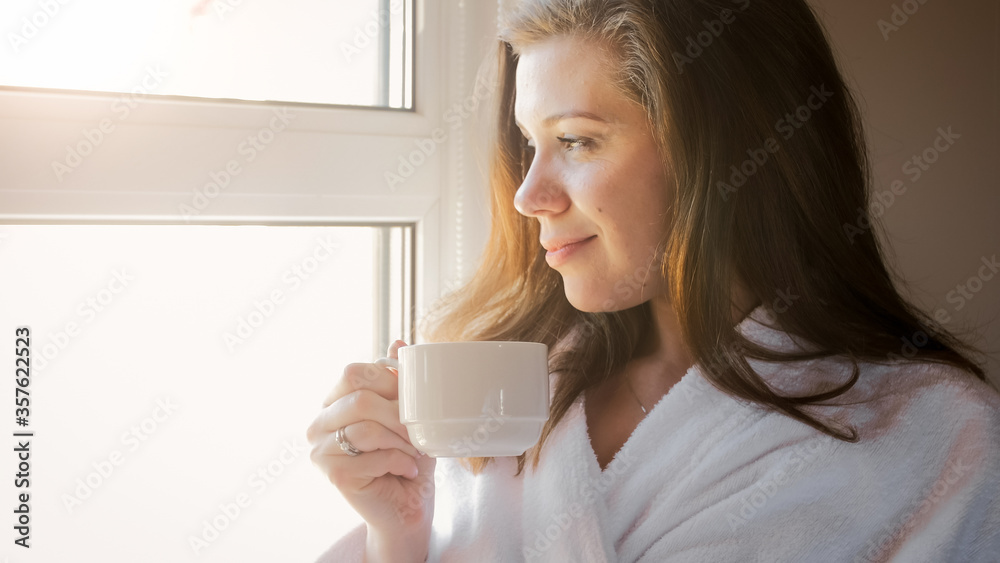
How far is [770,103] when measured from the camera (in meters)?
1.09

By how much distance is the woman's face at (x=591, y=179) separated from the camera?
1080mm

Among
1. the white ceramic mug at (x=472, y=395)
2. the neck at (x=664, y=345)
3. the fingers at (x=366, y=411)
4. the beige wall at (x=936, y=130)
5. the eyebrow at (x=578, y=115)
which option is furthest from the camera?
the beige wall at (x=936, y=130)

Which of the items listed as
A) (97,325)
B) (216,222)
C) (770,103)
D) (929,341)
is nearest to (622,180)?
(770,103)

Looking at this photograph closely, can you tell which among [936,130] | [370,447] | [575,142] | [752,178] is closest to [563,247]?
[575,142]

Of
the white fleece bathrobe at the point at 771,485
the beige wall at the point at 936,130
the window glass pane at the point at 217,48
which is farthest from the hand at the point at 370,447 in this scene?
the beige wall at the point at 936,130

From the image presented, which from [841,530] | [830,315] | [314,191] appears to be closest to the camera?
[841,530]

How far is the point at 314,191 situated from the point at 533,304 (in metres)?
0.37

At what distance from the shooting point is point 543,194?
1.10m

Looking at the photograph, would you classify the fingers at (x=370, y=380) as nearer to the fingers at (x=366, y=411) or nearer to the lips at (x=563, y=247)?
the fingers at (x=366, y=411)

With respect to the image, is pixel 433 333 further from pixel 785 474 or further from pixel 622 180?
pixel 785 474

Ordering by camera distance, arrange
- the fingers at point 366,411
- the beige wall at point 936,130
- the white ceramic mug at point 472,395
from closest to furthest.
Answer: the white ceramic mug at point 472,395, the fingers at point 366,411, the beige wall at point 936,130

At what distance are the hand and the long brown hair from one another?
0.21 meters

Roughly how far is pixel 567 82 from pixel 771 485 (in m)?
0.55

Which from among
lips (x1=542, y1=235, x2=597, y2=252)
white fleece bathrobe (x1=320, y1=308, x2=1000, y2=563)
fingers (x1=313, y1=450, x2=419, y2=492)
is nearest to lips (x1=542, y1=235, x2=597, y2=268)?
lips (x1=542, y1=235, x2=597, y2=252)
